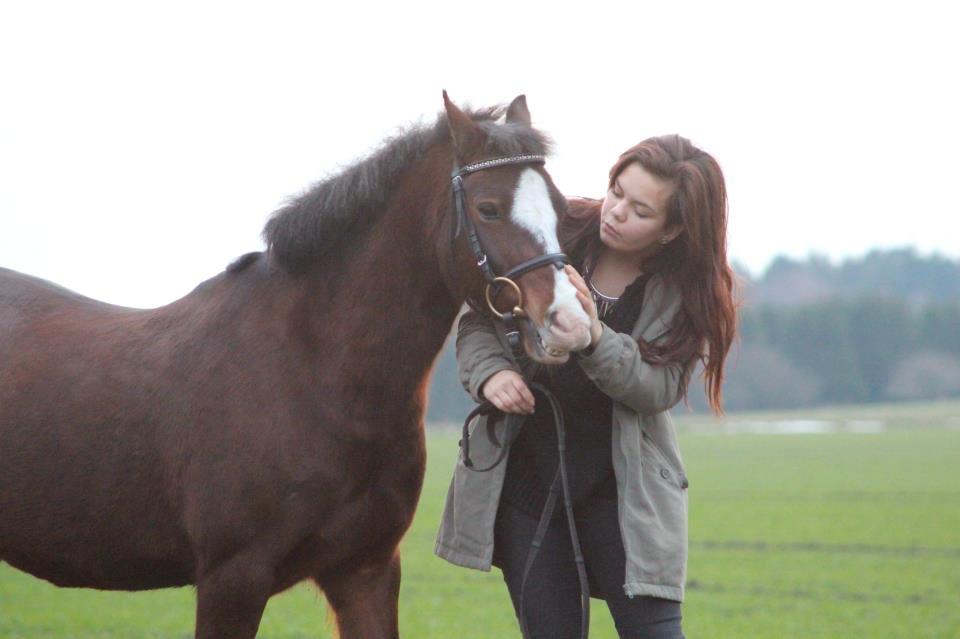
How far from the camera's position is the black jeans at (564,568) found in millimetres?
4137

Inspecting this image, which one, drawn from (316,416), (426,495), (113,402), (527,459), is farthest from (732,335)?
(426,495)

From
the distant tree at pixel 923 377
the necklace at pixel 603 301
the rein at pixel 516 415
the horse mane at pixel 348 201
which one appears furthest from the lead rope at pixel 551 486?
the distant tree at pixel 923 377

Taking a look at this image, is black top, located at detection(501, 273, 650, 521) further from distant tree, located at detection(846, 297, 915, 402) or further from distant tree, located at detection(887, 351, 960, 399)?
distant tree, located at detection(887, 351, 960, 399)

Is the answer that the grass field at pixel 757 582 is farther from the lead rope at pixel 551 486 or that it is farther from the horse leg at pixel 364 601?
the lead rope at pixel 551 486

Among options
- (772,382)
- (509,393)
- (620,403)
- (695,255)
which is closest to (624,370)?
(620,403)

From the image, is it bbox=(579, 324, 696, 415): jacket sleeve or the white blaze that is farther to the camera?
bbox=(579, 324, 696, 415): jacket sleeve

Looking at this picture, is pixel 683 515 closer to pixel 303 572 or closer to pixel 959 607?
pixel 303 572

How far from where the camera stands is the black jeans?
4.14 m

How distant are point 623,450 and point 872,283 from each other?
152 m

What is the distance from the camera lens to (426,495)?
25891 millimetres

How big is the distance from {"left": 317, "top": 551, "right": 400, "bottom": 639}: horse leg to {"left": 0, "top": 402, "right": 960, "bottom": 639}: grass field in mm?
175

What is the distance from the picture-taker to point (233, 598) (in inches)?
159

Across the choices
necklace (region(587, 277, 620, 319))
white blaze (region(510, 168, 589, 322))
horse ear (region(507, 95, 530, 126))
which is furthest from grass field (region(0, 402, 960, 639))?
horse ear (region(507, 95, 530, 126))

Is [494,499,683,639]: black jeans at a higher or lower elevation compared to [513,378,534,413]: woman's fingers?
lower
